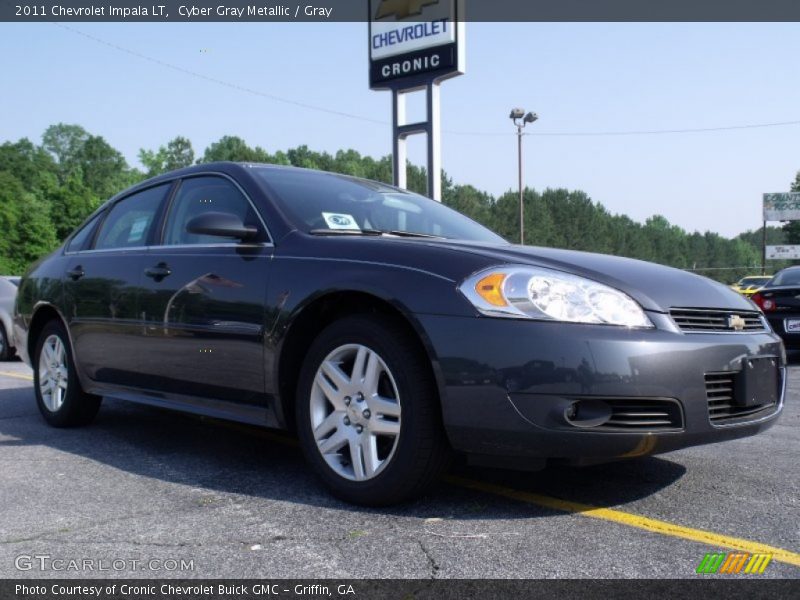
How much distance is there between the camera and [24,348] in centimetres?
559

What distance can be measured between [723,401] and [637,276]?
0.57 metres

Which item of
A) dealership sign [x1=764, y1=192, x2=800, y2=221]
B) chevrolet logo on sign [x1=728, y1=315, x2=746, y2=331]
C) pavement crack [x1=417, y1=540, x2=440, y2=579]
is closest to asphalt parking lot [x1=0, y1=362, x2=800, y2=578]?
pavement crack [x1=417, y1=540, x2=440, y2=579]

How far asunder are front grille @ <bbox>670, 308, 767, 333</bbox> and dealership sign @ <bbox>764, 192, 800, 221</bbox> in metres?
55.9

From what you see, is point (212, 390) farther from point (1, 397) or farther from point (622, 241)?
point (622, 241)

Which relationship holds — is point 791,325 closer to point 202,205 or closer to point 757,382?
point 757,382

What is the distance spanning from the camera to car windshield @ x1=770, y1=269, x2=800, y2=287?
10.5 meters

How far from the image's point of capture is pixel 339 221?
383 centimetres

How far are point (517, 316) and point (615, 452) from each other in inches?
23.2

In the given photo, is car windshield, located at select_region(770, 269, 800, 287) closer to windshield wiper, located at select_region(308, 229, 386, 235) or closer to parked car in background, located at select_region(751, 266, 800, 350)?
parked car in background, located at select_region(751, 266, 800, 350)

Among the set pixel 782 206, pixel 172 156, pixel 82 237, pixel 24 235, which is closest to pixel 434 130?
pixel 82 237

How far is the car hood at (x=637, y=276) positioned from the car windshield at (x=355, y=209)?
2.09ft

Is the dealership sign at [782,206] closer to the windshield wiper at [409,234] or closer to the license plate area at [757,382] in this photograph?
the windshield wiper at [409,234]

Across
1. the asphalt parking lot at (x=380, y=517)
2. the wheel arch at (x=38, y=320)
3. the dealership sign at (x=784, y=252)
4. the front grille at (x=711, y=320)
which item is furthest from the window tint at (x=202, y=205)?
the dealership sign at (x=784, y=252)
